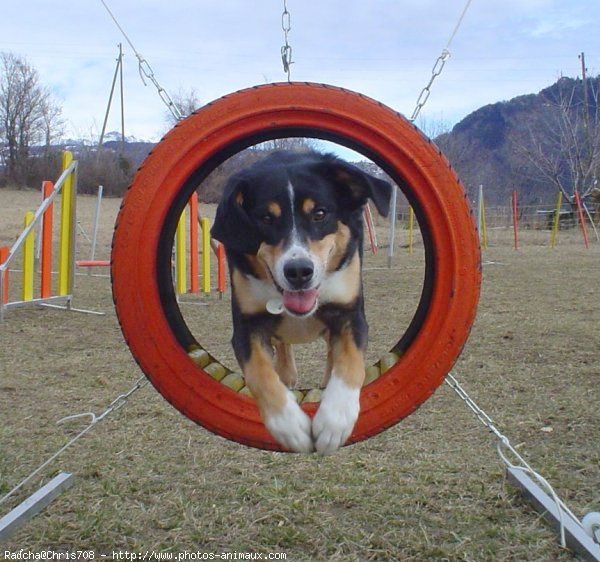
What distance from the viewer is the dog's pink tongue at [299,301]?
119 inches

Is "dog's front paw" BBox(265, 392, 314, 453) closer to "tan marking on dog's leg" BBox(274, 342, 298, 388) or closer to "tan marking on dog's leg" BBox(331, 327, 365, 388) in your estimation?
"tan marking on dog's leg" BBox(331, 327, 365, 388)

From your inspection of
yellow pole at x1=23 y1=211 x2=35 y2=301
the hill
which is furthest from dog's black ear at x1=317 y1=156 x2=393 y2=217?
the hill

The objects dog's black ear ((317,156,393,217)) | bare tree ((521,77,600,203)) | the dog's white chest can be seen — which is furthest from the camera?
bare tree ((521,77,600,203))

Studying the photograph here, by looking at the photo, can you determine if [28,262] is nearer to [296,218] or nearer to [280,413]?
[296,218]

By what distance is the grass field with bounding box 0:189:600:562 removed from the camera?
3.46 metres

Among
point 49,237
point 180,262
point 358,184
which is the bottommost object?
point 180,262

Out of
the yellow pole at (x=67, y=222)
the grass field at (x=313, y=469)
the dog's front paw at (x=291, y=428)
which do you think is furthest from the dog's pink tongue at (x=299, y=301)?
the yellow pole at (x=67, y=222)

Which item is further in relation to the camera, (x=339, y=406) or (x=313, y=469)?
(x=313, y=469)

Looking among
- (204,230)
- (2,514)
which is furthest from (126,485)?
(204,230)

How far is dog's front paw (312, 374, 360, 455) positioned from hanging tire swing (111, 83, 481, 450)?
18 cm

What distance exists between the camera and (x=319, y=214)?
10.3ft

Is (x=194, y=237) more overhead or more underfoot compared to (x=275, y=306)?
more overhead

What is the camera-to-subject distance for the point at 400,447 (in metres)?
4.59

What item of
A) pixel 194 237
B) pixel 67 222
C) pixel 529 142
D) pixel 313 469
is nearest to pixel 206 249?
pixel 194 237
